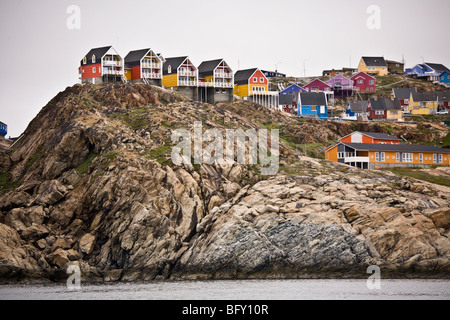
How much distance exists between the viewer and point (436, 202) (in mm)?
103562

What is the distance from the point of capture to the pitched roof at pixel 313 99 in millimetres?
156212

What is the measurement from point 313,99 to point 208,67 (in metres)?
23.2

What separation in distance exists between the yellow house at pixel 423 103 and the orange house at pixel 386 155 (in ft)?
137

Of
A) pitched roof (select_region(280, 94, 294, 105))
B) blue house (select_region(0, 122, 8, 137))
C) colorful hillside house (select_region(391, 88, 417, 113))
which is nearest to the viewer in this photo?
blue house (select_region(0, 122, 8, 137))

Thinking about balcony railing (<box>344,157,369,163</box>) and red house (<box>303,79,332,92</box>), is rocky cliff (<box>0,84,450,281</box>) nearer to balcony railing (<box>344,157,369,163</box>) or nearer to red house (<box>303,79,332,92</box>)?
balcony railing (<box>344,157,369,163</box>)

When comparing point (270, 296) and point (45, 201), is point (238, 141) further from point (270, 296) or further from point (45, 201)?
point (270, 296)

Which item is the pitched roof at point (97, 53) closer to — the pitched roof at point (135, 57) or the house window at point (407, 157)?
the pitched roof at point (135, 57)

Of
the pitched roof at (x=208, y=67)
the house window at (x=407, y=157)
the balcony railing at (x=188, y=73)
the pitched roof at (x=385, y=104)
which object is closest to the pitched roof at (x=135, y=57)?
the balcony railing at (x=188, y=73)

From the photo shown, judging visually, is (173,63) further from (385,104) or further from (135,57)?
(385,104)

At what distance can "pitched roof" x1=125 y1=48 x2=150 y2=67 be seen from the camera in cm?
13925

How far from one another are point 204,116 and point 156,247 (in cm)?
3269

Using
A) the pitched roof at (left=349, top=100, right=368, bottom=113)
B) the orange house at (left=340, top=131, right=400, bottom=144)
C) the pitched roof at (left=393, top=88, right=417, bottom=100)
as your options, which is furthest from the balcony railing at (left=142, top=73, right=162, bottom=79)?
the pitched roof at (left=393, top=88, right=417, bottom=100)

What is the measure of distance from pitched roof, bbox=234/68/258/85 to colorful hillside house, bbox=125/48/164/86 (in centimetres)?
1777
